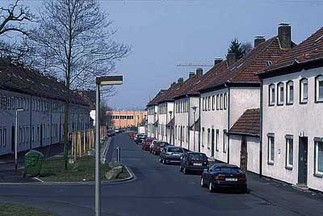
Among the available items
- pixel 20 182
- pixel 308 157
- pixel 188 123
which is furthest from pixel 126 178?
pixel 188 123

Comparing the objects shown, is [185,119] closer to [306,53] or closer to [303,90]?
[306,53]

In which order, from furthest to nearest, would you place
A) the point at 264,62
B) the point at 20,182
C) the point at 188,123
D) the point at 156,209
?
the point at 188,123, the point at 264,62, the point at 20,182, the point at 156,209

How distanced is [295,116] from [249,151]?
33.6 feet

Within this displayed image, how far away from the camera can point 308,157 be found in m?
31.1

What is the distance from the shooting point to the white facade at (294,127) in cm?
3006

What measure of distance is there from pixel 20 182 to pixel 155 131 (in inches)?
3568

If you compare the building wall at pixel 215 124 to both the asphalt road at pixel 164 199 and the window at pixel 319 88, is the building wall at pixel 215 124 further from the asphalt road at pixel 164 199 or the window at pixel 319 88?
the window at pixel 319 88

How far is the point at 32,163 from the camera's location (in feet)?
118

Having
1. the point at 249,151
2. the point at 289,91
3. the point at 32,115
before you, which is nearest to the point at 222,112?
the point at 249,151

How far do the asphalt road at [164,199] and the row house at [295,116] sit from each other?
120 cm

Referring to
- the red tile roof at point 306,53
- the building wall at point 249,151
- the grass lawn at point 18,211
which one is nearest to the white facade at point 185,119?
the building wall at point 249,151

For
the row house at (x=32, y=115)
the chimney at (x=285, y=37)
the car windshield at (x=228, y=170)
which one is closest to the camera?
the car windshield at (x=228, y=170)

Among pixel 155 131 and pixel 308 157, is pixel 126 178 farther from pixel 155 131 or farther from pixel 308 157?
pixel 155 131

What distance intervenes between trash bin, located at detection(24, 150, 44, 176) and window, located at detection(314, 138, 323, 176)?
49.5 feet
